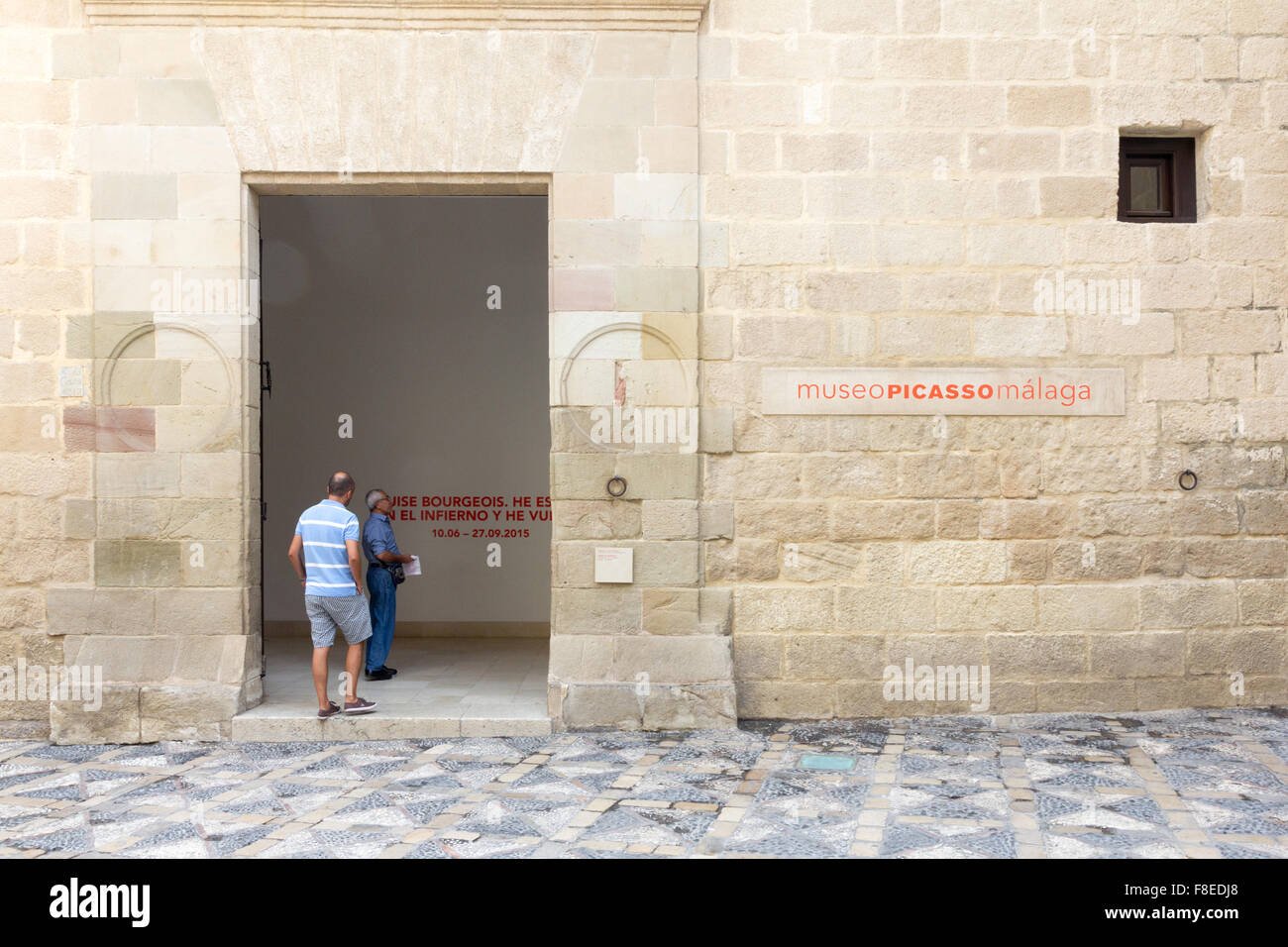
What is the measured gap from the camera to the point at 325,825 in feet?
14.7

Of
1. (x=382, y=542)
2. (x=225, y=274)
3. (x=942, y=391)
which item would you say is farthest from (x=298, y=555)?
(x=942, y=391)

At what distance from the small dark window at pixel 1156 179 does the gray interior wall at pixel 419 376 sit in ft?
18.0

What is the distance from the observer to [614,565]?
6.32 meters

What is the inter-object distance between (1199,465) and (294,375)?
8.13 meters

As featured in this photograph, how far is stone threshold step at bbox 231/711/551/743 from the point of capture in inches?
242

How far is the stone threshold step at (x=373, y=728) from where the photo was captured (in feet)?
20.1

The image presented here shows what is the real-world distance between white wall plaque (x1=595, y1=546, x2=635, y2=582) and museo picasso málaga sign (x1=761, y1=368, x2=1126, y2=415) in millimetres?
1244

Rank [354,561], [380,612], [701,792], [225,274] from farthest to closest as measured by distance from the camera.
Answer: [380,612]
[225,274]
[354,561]
[701,792]

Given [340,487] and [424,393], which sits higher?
[424,393]

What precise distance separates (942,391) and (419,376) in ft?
18.9

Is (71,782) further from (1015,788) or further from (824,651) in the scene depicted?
(1015,788)

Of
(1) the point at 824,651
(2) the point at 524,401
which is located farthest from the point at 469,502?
(1) the point at 824,651

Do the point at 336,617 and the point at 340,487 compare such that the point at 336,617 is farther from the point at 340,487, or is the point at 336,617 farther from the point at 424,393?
the point at 424,393

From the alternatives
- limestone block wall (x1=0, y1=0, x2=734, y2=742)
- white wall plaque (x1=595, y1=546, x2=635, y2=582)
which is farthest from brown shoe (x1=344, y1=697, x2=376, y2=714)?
white wall plaque (x1=595, y1=546, x2=635, y2=582)
